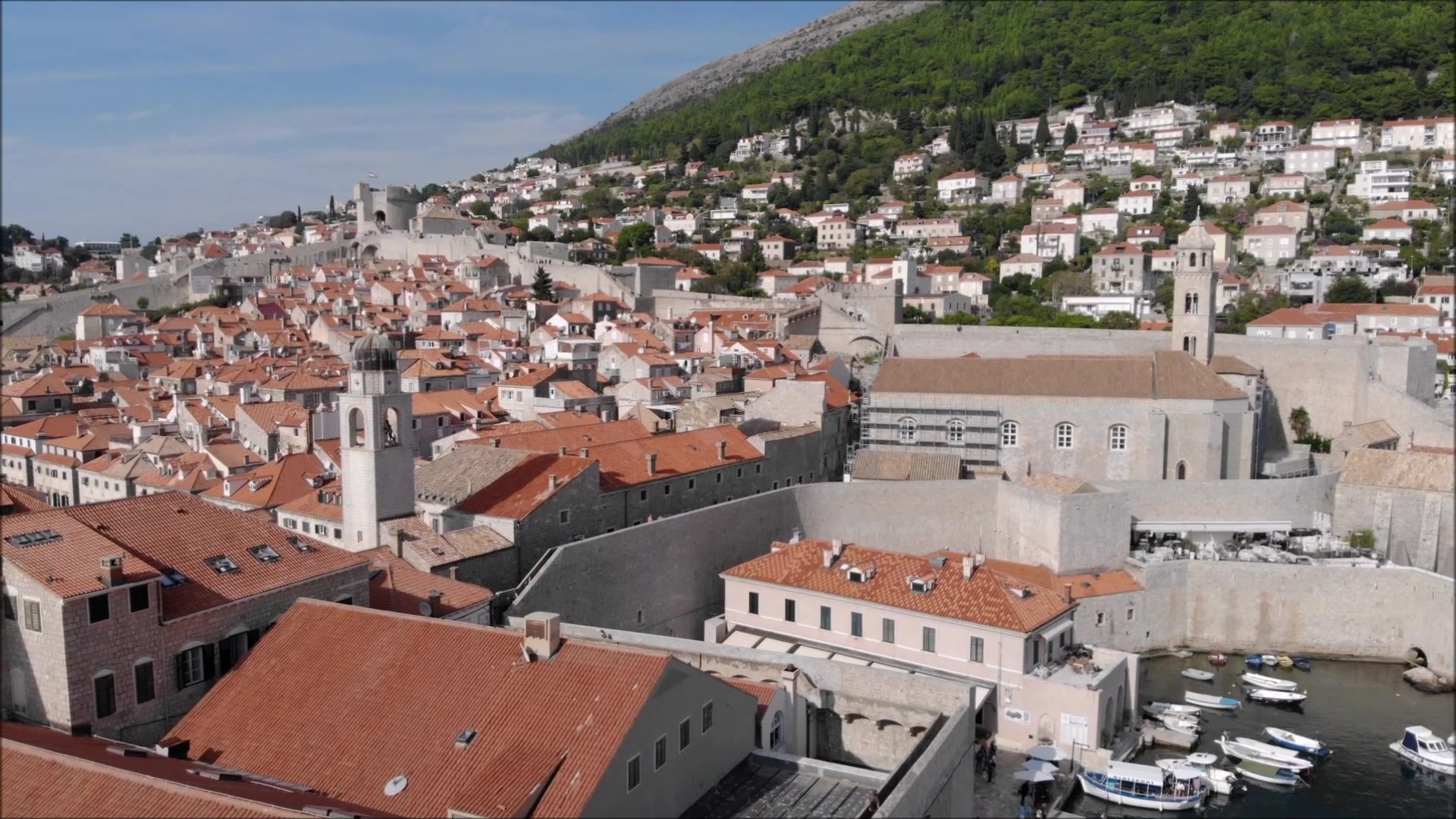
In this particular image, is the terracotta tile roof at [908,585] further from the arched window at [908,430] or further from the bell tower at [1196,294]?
the bell tower at [1196,294]

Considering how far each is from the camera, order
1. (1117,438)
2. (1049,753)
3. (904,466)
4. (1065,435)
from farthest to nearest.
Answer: (1065,435), (1117,438), (904,466), (1049,753)

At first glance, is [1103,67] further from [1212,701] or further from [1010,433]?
[1212,701]

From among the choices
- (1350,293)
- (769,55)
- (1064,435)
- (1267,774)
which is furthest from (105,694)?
(769,55)

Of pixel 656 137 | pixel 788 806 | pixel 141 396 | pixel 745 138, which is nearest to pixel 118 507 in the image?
pixel 788 806

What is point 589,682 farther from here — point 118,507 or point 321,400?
point 321,400

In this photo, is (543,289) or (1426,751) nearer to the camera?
(1426,751)

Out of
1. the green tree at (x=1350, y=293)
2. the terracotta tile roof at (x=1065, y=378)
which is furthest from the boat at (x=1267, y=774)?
the green tree at (x=1350, y=293)

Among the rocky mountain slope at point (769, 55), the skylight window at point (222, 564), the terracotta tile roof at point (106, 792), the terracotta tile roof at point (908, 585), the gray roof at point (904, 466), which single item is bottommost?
the terracotta tile roof at point (908, 585)
